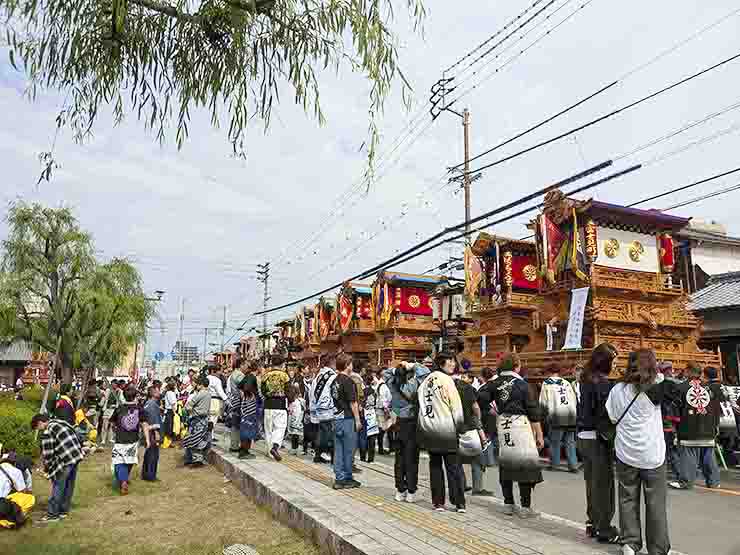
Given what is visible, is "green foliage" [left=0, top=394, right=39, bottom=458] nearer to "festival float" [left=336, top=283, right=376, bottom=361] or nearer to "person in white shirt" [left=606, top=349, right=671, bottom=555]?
"person in white shirt" [left=606, top=349, right=671, bottom=555]

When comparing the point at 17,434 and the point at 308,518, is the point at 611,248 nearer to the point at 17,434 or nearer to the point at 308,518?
the point at 308,518

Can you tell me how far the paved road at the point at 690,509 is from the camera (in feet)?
21.0

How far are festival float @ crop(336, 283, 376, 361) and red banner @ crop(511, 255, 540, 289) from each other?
11124 mm

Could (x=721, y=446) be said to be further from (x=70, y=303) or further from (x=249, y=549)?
(x=70, y=303)

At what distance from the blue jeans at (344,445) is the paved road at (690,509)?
75.8 inches

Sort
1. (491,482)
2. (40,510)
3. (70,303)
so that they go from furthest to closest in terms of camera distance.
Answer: (70,303) < (491,482) < (40,510)

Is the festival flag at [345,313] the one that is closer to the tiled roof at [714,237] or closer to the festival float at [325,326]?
the festival float at [325,326]

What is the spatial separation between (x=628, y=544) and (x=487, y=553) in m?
1.26

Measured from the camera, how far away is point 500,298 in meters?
18.7

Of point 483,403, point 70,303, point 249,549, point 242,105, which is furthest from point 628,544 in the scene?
point 70,303

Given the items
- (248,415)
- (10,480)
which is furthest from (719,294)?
(10,480)

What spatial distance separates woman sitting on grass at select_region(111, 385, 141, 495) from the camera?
10.5 metres

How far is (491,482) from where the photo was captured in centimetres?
1025

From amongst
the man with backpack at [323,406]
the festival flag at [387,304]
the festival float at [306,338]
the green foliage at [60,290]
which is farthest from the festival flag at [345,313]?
the man with backpack at [323,406]
